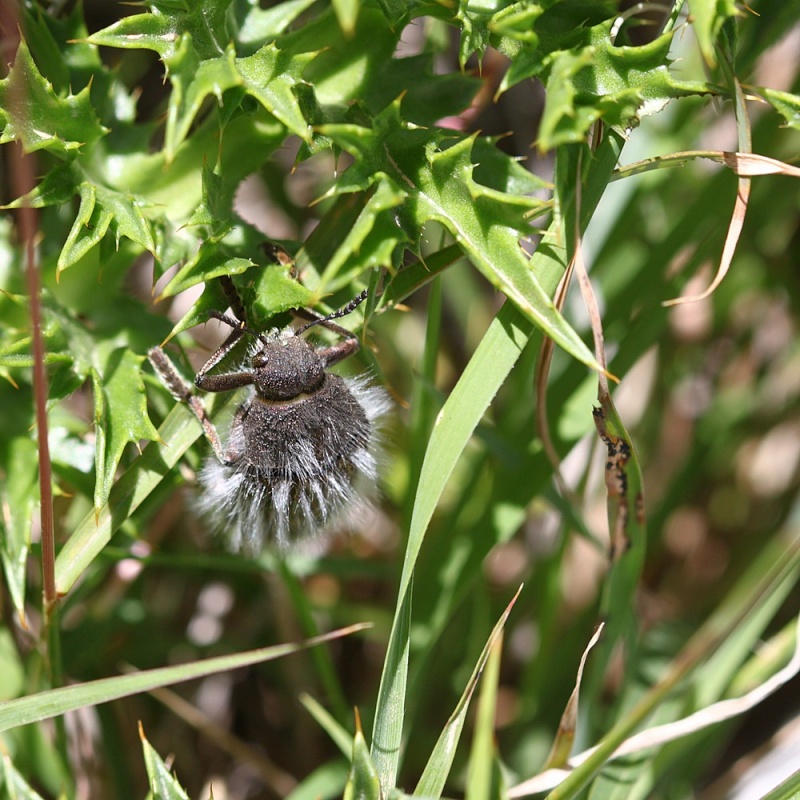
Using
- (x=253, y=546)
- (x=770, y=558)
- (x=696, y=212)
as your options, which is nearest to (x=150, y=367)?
(x=253, y=546)

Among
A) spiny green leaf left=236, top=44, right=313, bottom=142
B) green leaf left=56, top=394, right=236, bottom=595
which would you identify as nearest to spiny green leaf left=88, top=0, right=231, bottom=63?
spiny green leaf left=236, top=44, right=313, bottom=142

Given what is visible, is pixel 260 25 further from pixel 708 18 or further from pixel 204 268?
pixel 708 18

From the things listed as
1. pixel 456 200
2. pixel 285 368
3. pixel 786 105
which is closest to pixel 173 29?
pixel 456 200

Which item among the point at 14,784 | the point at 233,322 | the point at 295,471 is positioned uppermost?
the point at 233,322

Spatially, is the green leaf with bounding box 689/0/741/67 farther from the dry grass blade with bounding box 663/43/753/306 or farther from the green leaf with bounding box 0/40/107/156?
the green leaf with bounding box 0/40/107/156

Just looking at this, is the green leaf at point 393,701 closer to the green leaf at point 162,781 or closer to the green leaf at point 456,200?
the green leaf at point 162,781

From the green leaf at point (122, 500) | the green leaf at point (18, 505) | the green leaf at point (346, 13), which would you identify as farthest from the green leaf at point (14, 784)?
the green leaf at point (346, 13)
